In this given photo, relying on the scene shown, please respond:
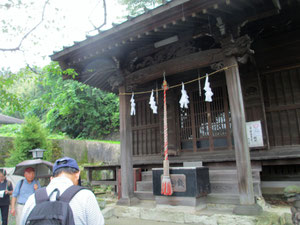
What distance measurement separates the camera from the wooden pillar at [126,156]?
6895 mm

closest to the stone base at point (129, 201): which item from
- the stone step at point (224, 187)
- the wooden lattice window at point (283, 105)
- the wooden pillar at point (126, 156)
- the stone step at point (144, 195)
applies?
the wooden pillar at point (126, 156)

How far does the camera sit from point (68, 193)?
195cm

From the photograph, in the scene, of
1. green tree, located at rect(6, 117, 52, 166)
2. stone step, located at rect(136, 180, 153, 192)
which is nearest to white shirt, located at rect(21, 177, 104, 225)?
stone step, located at rect(136, 180, 153, 192)

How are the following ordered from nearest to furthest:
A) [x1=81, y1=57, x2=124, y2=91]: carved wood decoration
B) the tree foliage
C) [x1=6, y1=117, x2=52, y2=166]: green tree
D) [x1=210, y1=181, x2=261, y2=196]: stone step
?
[x1=210, y1=181, x2=261, y2=196]: stone step < [x1=81, y1=57, x2=124, y2=91]: carved wood decoration < [x1=6, y1=117, x2=52, y2=166]: green tree < the tree foliage

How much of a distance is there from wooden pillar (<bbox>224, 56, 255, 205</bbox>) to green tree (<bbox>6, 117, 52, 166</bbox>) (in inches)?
355

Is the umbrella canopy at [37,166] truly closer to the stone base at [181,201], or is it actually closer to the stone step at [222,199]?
the stone base at [181,201]

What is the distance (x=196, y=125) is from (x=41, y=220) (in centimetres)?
→ 718

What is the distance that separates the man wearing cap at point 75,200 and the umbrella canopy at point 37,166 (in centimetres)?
411

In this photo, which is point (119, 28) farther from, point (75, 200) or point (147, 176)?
point (75, 200)

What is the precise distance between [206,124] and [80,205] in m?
6.88

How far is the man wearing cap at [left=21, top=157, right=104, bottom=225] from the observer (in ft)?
6.37

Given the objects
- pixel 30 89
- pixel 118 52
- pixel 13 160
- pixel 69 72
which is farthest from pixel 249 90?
pixel 30 89

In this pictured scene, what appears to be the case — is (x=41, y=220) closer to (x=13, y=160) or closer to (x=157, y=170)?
(x=157, y=170)

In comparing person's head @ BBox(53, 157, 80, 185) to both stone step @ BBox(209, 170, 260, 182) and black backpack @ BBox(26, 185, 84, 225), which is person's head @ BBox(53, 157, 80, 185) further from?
stone step @ BBox(209, 170, 260, 182)
